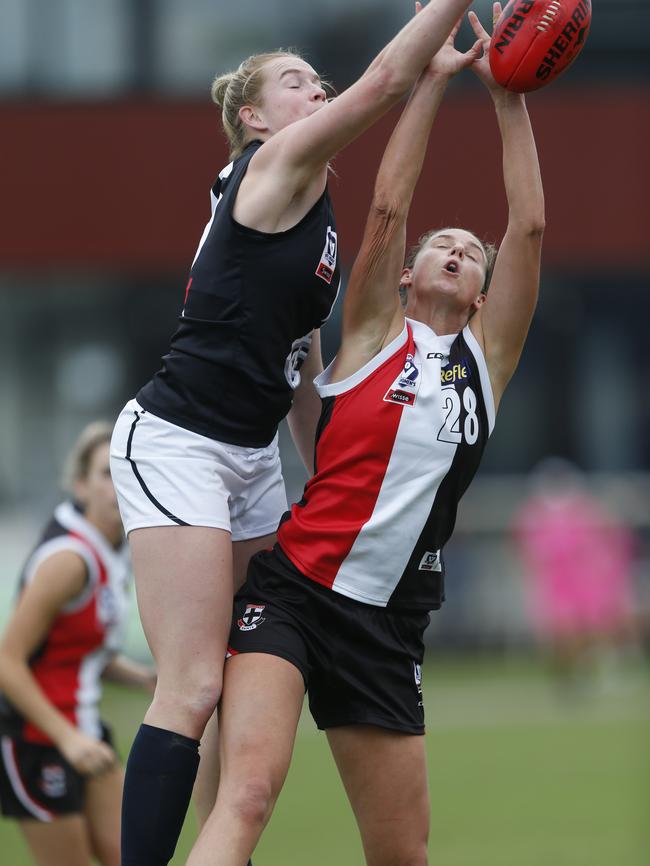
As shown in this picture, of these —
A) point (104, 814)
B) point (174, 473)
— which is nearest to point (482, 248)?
point (174, 473)

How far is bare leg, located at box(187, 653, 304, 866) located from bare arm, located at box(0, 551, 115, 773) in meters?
1.07

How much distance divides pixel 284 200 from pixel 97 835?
2.23 meters

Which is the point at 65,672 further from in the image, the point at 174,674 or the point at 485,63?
the point at 485,63

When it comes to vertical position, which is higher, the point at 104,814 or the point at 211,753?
the point at 211,753

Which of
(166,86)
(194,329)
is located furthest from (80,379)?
(194,329)

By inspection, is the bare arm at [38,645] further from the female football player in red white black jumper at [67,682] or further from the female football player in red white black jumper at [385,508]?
the female football player in red white black jumper at [385,508]

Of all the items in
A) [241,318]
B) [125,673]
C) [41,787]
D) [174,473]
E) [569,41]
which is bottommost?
[41,787]

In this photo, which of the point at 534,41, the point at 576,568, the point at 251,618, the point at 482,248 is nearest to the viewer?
the point at 251,618

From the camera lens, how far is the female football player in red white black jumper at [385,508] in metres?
3.78

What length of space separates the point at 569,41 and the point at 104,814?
2720mm

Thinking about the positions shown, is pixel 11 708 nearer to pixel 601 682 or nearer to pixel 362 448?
pixel 362 448

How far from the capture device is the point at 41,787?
15.8 ft

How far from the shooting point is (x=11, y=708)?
4945 millimetres

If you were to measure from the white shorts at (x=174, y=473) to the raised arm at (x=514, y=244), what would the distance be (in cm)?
68
